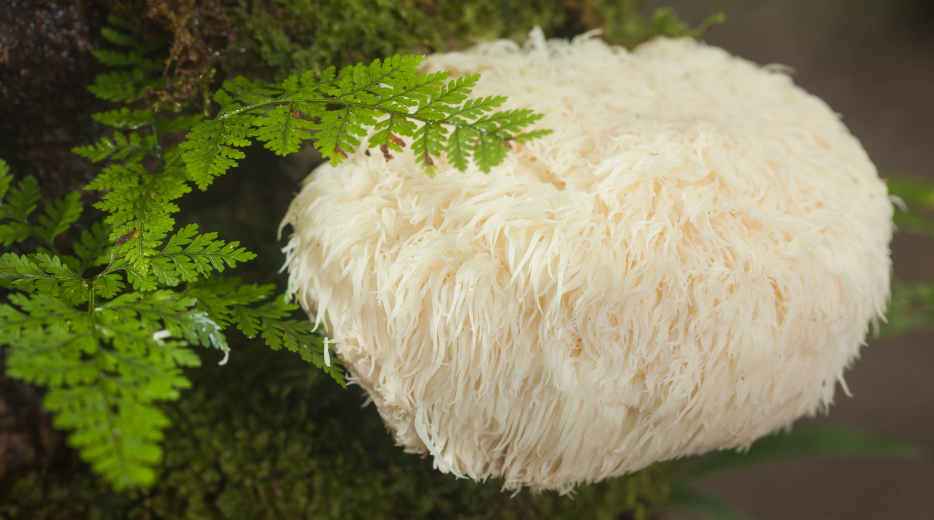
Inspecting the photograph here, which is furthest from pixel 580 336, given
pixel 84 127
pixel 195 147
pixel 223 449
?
pixel 84 127

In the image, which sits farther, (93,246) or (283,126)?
(93,246)

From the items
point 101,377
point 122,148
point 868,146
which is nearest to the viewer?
point 101,377

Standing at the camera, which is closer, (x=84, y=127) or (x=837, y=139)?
(x=84, y=127)

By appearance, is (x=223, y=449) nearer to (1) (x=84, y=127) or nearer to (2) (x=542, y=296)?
(1) (x=84, y=127)

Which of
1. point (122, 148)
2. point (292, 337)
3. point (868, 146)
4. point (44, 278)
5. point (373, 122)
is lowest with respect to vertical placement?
point (868, 146)

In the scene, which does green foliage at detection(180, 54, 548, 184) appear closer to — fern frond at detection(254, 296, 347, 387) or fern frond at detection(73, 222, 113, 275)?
fern frond at detection(254, 296, 347, 387)

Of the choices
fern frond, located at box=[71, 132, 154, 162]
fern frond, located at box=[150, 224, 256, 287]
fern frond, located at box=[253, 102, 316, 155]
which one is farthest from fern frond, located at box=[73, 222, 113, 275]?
fern frond, located at box=[253, 102, 316, 155]

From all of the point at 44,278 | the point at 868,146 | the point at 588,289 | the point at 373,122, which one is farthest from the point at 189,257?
the point at 868,146

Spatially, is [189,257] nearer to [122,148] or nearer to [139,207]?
[139,207]
